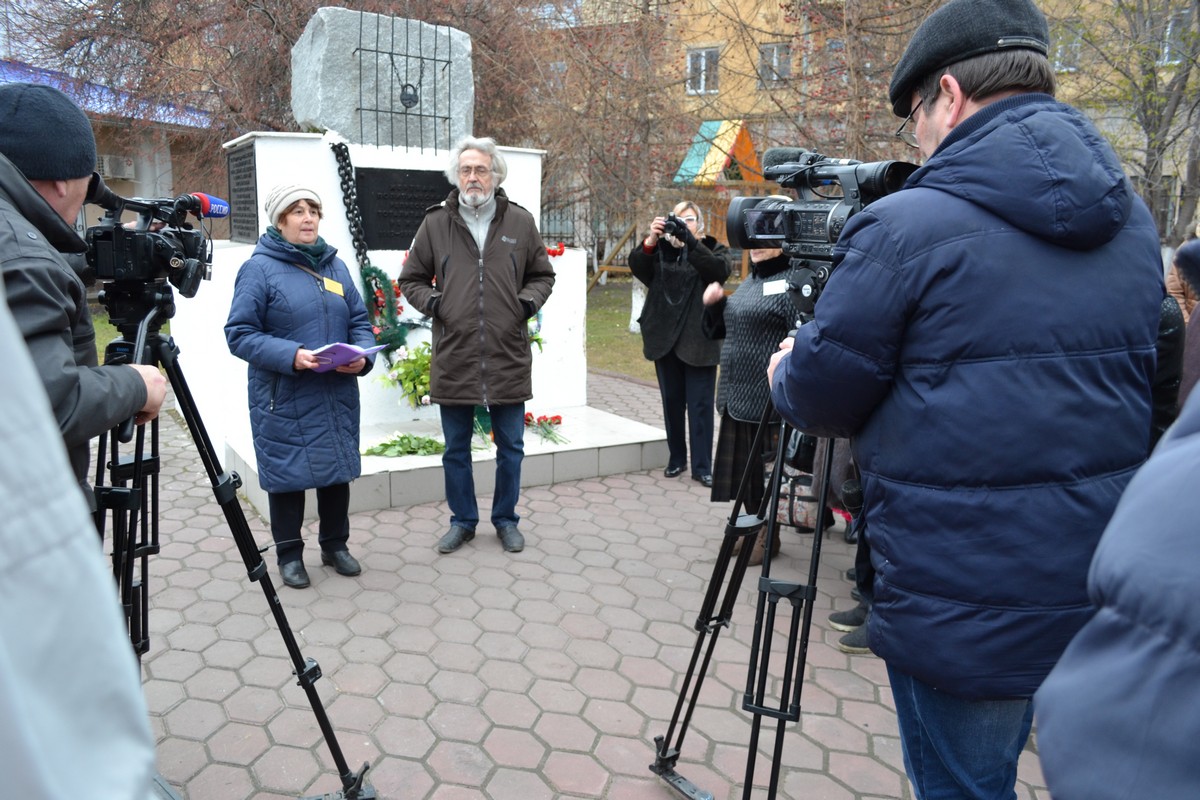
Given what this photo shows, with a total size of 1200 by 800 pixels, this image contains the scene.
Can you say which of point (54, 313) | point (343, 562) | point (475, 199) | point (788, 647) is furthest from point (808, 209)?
point (343, 562)

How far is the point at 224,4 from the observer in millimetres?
12539

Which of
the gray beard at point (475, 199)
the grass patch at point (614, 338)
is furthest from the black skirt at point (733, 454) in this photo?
the grass patch at point (614, 338)

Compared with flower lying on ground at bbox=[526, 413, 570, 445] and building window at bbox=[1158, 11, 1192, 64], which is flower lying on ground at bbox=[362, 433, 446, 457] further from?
building window at bbox=[1158, 11, 1192, 64]

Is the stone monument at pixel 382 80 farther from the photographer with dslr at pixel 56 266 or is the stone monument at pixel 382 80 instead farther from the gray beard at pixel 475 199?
the photographer with dslr at pixel 56 266

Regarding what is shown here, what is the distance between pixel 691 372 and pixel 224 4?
1080 centimetres

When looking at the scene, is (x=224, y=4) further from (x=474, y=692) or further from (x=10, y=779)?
(x=10, y=779)

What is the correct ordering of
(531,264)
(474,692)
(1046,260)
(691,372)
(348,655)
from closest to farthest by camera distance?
(1046,260) < (474,692) < (348,655) < (531,264) < (691,372)

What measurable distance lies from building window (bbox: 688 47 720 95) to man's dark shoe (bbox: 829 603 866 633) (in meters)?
11.4

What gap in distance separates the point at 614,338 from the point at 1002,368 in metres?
11.9

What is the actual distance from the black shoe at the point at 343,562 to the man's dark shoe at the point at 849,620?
2.25 metres

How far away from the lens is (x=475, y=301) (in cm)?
434

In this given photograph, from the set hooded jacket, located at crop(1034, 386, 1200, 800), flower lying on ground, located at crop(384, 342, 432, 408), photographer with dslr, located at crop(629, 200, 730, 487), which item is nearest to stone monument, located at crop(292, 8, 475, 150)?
flower lying on ground, located at crop(384, 342, 432, 408)

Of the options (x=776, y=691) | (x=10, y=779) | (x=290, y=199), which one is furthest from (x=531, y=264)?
(x=10, y=779)

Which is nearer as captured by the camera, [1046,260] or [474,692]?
[1046,260]
